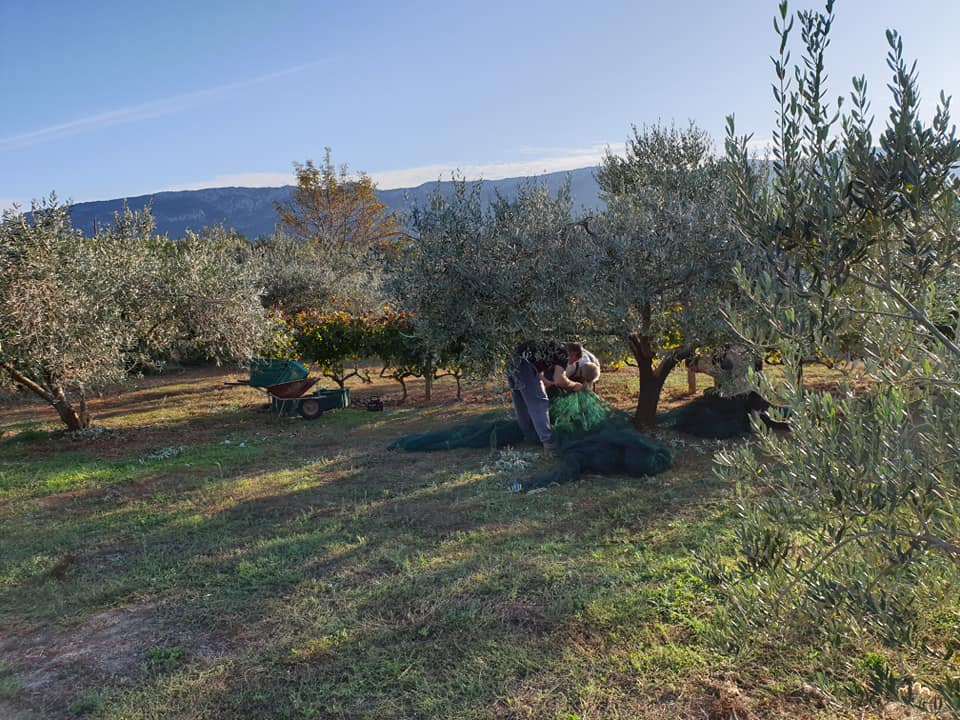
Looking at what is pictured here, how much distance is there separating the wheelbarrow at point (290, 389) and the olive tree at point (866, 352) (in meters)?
11.6

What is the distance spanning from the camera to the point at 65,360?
10648 millimetres

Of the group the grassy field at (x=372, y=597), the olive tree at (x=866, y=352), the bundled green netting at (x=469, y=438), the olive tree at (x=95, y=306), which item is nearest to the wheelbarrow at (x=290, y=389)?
the olive tree at (x=95, y=306)

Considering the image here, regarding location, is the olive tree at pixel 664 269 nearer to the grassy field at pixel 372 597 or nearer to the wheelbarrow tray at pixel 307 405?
the grassy field at pixel 372 597

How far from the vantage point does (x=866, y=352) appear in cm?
291

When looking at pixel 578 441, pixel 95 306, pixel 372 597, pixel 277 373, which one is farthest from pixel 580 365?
pixel 95 306

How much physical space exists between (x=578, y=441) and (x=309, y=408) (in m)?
6.58

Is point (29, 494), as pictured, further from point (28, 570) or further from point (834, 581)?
point (834, 581)

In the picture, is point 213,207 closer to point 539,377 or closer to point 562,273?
point 539,377

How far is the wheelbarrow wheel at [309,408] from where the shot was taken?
13.6 m

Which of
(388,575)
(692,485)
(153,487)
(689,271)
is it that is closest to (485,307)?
(689,271)

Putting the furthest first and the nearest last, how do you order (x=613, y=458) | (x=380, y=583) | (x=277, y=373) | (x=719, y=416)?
(x=277, y=373) < (x=719, y=416) < (x=613, y=458) < (x=380, y=583)

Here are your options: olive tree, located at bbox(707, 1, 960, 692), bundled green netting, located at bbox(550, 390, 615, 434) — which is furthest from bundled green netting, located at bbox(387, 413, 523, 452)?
olive tree, located at bbox(707, 1, 960, 692)

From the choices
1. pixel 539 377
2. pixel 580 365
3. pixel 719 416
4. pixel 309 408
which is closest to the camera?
pixel 539 377

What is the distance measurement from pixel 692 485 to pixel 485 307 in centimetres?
341
